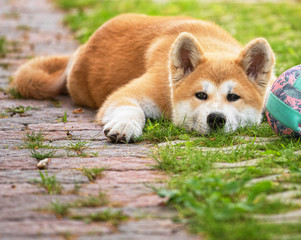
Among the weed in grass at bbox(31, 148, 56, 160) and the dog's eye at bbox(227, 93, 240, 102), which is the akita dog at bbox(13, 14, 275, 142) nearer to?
the dog's eye at bbox(227, 93, 240, 102)

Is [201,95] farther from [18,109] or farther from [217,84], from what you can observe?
[18,109]

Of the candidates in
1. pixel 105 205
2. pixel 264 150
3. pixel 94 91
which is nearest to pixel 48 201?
pixel 105 205

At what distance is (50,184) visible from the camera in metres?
2.77

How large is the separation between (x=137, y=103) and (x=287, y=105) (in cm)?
162

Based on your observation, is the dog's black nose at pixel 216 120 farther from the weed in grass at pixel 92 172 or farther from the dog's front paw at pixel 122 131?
the weed in grass at pixel 92 172

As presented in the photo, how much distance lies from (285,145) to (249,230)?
1.57 m

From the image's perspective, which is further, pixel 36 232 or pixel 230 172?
pixel 230 172

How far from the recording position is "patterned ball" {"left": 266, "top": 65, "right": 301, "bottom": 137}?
3.46 metres

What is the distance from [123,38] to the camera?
5555mm

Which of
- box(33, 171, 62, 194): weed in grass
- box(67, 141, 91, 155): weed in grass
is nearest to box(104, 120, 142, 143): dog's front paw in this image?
box(67, 141, 91, 155): weed in grass

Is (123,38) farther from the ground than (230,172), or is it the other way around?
(123,38)

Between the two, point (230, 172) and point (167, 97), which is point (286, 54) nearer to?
point (167, 97)

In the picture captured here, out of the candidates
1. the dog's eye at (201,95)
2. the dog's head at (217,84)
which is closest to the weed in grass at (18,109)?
the dog's head at (217,84)

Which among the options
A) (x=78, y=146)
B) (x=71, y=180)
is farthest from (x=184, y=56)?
(x=71, y=180)
